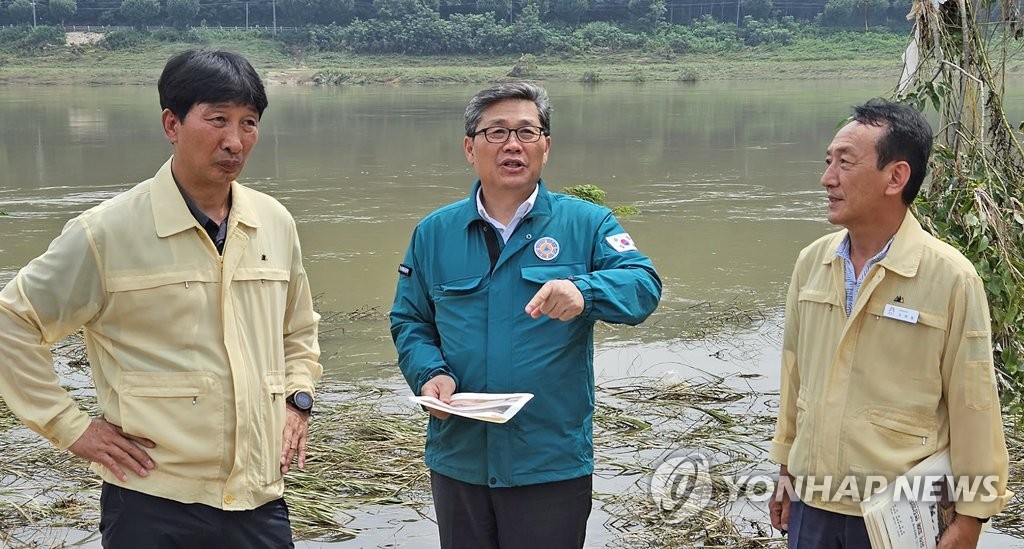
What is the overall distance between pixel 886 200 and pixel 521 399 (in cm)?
101

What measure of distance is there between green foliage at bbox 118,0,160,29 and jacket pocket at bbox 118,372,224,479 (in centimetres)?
6191

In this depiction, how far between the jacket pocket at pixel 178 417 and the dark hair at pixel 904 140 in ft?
5.52

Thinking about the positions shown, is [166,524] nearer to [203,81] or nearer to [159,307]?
[159,307]

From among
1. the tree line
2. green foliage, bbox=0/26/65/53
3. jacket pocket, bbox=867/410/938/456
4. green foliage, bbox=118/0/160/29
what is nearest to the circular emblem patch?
jacket pocket, bbox=867/410/938/456

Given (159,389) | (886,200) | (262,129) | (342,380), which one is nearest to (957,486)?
(886,200)

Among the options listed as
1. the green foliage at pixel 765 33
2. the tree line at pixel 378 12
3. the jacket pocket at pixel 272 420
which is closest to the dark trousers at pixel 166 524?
the jacket pocket at pixel 272 420

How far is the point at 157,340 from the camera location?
2672mm

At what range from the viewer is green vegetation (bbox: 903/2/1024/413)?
4.58 metres

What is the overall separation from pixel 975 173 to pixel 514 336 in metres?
2.67

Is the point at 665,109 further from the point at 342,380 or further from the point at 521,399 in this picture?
the point at 521,399

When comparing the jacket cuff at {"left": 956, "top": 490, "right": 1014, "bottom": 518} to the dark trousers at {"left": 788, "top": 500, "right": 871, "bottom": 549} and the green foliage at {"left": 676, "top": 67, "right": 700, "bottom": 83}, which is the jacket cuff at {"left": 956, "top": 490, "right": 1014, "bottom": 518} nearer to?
the dark trousers at {"left": 788, "top": 500, "right": 871, "bottom": 549}

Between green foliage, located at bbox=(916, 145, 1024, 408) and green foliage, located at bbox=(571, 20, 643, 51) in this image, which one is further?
green foliage, located at bbox=(571, 20, 643, 51)

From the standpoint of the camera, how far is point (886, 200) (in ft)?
9.21

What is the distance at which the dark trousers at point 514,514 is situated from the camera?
9.62 ft
